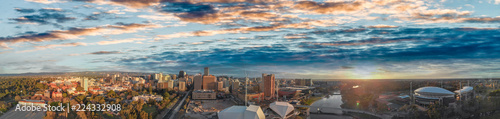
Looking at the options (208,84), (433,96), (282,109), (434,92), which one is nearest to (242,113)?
(282,109)

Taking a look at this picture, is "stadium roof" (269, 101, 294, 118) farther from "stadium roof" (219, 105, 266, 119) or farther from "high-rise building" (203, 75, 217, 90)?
"high-rise building" (203, 75, 217, 90)

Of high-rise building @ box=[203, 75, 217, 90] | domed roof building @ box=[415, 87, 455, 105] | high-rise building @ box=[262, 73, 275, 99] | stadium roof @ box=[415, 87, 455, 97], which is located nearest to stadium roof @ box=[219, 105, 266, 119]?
domed roof building @ box=[415, 87, 455, 105]

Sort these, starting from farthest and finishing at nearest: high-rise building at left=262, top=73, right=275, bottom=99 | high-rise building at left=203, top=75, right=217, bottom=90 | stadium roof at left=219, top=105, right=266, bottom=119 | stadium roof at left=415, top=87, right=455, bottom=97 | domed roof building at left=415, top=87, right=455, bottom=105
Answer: high-rise building at left=203, top=75, right=217, bottom=90 < high-rise building at left=262, top=73, right=275, bottom=99 < stadium roof at left=415, top=87, right=455, bottom=97 < domed roof building at left=415, top=87, right=455, bottom=105 < stadium roof at left=219, top=105, right=266, bottom=119

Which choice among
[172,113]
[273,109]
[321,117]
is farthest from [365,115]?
[172,113]

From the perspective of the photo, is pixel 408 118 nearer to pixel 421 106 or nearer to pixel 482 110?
pixel 482 110

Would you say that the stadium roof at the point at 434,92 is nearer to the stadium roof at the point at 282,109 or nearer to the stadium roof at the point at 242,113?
the stadium roof at the point at 282,109

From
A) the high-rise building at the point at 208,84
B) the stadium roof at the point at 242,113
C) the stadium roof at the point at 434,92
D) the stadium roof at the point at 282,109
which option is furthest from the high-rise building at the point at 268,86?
the stadium roof at the point at 242,113

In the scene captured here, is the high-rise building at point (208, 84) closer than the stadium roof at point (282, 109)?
No

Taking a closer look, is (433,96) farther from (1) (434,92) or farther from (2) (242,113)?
(2) (242,113)

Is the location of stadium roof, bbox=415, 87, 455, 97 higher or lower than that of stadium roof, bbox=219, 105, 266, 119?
higher
